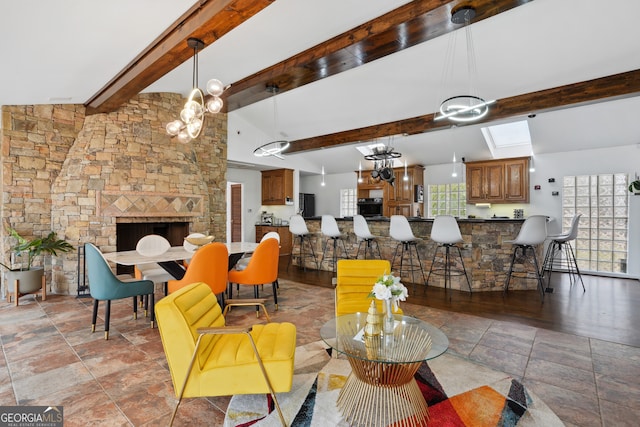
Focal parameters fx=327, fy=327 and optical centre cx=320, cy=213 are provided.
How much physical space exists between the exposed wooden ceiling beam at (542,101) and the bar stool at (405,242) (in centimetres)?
221

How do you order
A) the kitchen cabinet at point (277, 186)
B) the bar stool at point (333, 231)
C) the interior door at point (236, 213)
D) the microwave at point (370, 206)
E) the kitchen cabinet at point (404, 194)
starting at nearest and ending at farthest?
the bar stool at point (333, 231) → the kitchen cabinet at point (404, 194) → the kitchen cabinet at point (277, 186) → the interior door at point (236, 213) → the microwave at point (370, 206)

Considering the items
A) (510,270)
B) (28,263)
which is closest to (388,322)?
(510,270)

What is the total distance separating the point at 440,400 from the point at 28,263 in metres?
5.66

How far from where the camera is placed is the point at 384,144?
27.8 feet

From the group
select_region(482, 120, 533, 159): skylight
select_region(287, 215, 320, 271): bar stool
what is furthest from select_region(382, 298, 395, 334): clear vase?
select_region(482, 120, 533, 159): skylight

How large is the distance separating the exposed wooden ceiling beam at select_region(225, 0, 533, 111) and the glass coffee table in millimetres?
2709

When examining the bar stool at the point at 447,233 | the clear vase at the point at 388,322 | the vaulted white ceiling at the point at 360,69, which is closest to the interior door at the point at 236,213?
the vaulted white ceiling at the point at 360,69

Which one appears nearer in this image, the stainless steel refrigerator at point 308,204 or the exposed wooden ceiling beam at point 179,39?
the exposed wooden ceiling beam at point 179,39

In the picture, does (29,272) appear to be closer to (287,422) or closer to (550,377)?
(287,422)

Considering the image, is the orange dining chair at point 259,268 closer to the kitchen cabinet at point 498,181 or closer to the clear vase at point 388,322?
the clear vase at point 388,322

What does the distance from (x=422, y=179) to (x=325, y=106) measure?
398cm

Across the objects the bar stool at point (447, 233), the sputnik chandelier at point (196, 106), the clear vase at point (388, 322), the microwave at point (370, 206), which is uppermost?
the sputnik chandelier at point (196, 106)

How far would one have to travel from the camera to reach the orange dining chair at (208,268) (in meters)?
3.25

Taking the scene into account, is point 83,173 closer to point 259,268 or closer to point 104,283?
point 104,283
